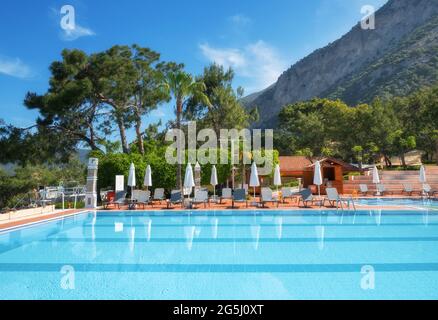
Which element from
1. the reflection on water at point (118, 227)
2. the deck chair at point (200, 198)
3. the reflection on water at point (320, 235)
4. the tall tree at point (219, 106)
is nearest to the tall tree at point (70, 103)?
the tall tree at point (219, 106)

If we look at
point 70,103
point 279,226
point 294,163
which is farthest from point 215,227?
point 294,163

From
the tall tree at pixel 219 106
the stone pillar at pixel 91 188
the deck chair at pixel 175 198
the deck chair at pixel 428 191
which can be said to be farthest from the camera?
the tall tree at pixel 219 106

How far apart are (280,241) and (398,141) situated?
120 ft

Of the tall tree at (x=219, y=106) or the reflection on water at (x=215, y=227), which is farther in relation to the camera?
the tall tree at (x=219, y=106)

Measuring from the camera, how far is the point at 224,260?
702 centimetres

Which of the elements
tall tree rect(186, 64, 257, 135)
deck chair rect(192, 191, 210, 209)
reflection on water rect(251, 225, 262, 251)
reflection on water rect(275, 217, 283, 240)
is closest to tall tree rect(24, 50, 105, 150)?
tall tree rect(186, 64, 257, 135)

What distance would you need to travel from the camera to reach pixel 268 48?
Result: 22078mm

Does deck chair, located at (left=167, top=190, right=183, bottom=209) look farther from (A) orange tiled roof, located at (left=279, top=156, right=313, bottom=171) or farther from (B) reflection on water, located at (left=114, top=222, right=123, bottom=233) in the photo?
(A) orange tiled roof, located at (left=279, top=156, right=313, bottom=171)

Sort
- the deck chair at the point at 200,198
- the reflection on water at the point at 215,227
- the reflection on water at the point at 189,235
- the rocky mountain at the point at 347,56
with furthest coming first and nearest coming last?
the rocky mountain at the point at 347,56, the deck chair at the point at 200,198, the reflection on water at the point at 215,227, the reflection on water at the point at 189,235

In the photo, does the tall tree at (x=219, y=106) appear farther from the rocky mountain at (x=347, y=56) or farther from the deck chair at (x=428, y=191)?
the rocky mountain at (x=347, y=56)

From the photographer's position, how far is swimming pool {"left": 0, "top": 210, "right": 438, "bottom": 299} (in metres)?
5.21

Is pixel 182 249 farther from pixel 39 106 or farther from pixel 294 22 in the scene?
pixel 39 106

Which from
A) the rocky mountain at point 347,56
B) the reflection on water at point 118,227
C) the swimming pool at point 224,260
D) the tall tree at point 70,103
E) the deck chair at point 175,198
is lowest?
the swimming pool at point 224,260

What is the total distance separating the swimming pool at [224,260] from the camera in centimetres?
521
